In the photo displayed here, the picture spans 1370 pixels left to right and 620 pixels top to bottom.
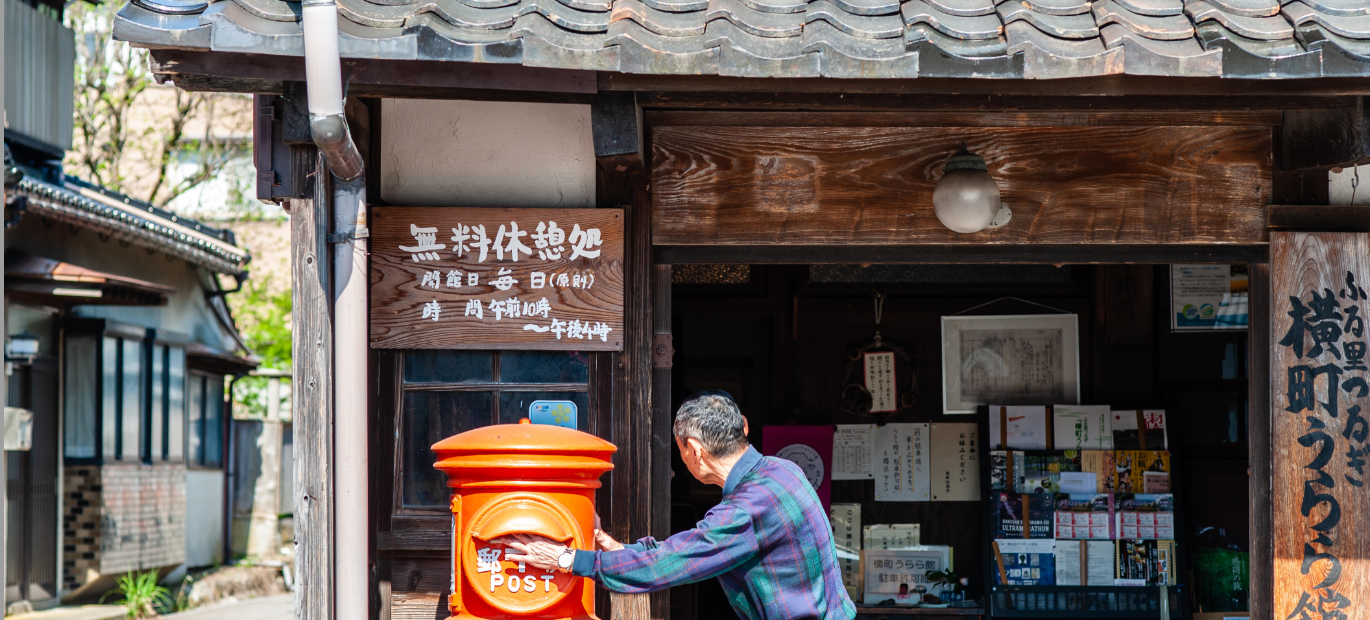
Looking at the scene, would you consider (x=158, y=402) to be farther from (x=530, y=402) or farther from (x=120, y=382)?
(x=530, y=402)

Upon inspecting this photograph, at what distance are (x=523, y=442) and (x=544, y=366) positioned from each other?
1073 millimetres

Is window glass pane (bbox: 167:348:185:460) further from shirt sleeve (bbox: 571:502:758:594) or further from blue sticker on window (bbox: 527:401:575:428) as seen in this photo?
shirt sleeve (bbox: 571:502:758:594)

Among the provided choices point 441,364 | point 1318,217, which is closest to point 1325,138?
point 1318,217

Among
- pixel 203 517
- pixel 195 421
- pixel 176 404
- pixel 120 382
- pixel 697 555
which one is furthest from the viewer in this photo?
pixel 203 517

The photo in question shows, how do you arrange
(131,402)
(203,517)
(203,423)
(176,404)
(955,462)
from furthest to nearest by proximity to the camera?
(203,423), (203,517), (176,404), (131,402), (955,462)

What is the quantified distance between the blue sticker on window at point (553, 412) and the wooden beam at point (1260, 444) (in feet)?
10.9

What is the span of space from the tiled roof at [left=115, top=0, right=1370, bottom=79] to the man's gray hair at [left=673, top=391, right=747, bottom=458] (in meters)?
1.27

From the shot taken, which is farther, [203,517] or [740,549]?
[203,517]

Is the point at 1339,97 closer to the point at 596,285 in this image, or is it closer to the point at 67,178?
the point at 596,285

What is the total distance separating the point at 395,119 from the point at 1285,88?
3.99m

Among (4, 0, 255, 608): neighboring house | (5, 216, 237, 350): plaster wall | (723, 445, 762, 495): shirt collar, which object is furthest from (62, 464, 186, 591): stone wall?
(723, 445, 762, 495): shirt collar

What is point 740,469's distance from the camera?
433 centimetres

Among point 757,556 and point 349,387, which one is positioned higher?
point 349,387

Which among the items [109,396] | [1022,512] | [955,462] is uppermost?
[109,396]
